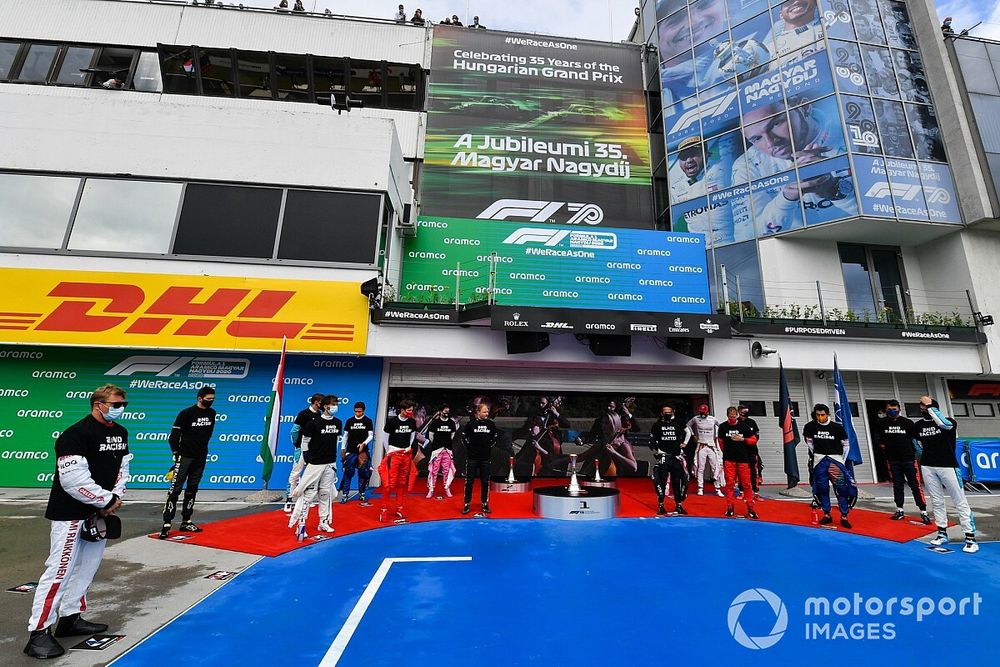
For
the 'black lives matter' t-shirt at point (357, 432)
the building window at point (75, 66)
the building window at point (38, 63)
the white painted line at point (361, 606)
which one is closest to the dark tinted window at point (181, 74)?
the building window at point (75, 66)

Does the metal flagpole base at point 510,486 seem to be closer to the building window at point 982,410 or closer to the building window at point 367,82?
the building window at point 982,410

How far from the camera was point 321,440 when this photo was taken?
20.5 feet

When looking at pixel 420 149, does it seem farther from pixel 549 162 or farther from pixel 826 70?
pixel 826 70

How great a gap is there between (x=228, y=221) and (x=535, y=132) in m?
11.5

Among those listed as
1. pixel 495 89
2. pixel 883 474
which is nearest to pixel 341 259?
pixel 495 89

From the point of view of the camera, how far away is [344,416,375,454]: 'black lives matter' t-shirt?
8038 mm

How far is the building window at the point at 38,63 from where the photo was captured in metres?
15.8

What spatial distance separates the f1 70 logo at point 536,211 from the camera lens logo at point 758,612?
523 inches

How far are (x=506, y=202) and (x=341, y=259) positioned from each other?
738 cm

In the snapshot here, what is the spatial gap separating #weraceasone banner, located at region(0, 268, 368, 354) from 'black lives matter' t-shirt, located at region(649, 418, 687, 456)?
6.43m

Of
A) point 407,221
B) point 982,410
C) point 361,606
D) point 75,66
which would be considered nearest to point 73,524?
point 361,606

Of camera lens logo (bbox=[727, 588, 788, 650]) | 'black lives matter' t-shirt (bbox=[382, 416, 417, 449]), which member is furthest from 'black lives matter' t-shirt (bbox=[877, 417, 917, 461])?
'black lives matter' t-shirt (bbox=[382, 416, 417, 449])

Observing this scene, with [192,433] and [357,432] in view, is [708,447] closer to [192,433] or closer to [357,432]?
[357,432]

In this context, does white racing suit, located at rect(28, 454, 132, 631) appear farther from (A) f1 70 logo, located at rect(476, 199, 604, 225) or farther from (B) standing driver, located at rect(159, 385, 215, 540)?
(A) f1 70 logo, located at rect(476, 199, 604, 225)
